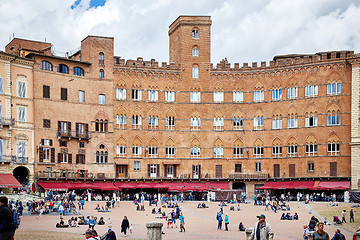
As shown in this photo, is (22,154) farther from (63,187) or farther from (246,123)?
(246,123)

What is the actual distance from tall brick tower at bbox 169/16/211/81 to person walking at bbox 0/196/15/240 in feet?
228

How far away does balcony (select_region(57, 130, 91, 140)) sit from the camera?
74.6m

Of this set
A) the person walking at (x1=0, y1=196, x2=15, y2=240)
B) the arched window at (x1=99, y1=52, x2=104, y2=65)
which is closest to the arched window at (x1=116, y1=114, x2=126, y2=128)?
the arched window at (x1=99, y1=52, x2=104, y2=65)

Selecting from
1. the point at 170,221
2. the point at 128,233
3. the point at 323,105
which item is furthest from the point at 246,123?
the point at 128,233

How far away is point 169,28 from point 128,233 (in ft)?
176

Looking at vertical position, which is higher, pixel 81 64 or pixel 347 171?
pixel 81 64

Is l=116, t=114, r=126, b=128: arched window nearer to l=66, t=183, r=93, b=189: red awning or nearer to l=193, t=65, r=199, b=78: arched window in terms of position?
l=66, t=183, r=93, b=189: red awning

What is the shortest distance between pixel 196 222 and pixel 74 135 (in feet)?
97.6

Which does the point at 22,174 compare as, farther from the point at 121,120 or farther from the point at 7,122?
the point at 121,120

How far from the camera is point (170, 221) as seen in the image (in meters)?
46.9

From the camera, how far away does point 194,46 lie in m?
84.6

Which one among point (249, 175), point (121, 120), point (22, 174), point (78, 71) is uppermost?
point (78, 71)

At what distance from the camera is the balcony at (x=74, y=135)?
74.6m

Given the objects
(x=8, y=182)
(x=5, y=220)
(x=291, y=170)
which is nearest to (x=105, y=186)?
(x=8, y=182)
